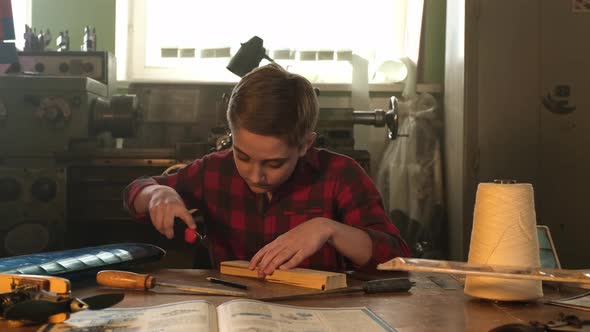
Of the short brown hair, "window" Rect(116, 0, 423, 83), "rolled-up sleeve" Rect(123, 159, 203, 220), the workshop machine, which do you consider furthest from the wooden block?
"window" Rect(116, 0, 423, 83)

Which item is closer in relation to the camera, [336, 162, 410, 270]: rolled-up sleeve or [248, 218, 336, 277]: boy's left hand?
[248, 218, 336, 277]: boy's left hand

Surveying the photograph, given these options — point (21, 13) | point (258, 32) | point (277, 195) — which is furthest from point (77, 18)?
point (277, 195)

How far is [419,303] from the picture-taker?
1.02 m

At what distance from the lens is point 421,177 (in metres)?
2.82

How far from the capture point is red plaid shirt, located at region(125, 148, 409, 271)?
1.54m

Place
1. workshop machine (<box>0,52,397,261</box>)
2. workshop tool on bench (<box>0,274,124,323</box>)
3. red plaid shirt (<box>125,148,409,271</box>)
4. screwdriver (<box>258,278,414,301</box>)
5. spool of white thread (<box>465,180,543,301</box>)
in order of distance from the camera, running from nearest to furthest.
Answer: workshop tool on bench (<box>0,274,124,323</box>), spool of white thread (<box>465,180,543,301</box>), screwdriver (<box>258,278,414,301</box>), red plaid shirt (<box>125,148,409,271</box>), workshop machine (<box>0,52,397,261</box>)

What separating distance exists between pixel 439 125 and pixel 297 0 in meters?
0.84

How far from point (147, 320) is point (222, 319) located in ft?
0.30

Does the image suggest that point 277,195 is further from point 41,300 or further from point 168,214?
point 41,300

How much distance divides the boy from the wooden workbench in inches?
4.8

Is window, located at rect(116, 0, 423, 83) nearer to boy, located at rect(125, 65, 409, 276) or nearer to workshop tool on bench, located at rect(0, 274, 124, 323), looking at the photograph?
boy, located at rect(125, 65, 409, 276)

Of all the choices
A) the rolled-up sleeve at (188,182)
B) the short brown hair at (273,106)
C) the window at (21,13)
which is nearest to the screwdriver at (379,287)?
the short brown hair at (273,106)

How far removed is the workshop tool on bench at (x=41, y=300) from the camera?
0.78 metres

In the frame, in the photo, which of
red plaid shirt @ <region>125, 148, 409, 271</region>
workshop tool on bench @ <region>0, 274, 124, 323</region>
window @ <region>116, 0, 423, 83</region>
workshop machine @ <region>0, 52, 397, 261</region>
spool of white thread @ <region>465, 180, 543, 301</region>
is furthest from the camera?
window @ <region>116, 0, 423, 83</region>
